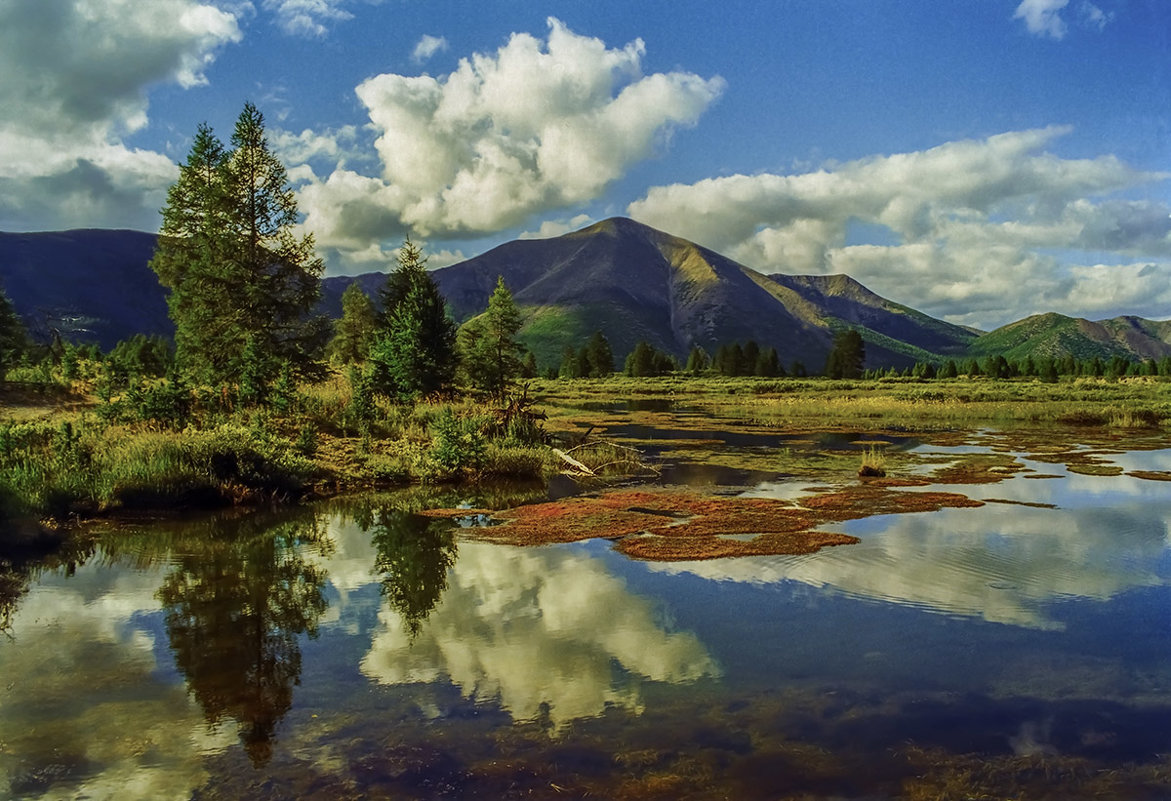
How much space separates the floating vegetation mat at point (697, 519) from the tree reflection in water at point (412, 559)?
3.94 ft

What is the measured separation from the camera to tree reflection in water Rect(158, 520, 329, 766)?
806 cm

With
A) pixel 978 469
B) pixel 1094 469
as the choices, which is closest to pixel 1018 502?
pixel 978 469

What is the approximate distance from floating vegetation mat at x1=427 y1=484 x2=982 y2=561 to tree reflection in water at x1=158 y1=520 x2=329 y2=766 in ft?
15.9

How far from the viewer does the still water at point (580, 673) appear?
6629mm

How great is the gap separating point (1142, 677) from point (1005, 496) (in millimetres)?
15264

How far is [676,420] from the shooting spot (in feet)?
191

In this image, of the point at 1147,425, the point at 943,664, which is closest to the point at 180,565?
the point at 943,664

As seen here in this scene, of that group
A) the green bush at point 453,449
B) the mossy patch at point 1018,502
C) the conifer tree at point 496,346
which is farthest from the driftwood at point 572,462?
the conifer tree at point 496,346

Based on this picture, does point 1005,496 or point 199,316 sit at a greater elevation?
point 199,316

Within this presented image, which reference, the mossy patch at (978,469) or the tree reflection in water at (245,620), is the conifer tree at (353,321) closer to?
the mossy patch at (978,469)

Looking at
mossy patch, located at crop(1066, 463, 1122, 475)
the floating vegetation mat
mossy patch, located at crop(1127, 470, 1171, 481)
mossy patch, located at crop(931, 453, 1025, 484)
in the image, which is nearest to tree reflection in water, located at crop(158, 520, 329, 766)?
the floating vegetation mat

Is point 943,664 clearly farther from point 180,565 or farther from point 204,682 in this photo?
point 180,565

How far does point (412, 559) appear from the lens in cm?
1488

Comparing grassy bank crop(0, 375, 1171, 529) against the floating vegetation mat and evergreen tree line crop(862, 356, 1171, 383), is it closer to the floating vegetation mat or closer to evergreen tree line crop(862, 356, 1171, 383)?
the floating vegetation mat
